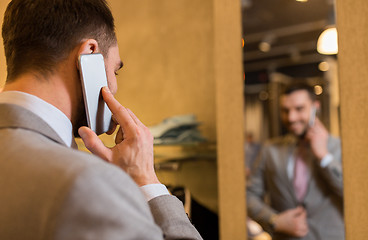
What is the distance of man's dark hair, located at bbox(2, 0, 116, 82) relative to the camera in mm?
484

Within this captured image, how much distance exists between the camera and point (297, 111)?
1493 mm

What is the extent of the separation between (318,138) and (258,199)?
0.34 meters

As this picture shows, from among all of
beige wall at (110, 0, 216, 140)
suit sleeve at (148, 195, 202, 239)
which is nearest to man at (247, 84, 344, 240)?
beige wall at (110, 0, 216, 140)

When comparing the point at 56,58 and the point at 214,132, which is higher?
the point at 56,58

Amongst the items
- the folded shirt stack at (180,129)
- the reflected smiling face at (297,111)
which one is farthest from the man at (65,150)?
the reflected smiling face at (297,111)

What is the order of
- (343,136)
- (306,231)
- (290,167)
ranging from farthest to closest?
(290,167), (306,231), (343,136)

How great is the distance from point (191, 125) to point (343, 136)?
0.54 m

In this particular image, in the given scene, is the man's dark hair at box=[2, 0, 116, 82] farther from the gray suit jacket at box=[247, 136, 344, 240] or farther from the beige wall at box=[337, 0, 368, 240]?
the gray suit jacket at box=[247, 136, 344, 240]

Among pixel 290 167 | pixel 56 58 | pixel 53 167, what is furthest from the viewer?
pixel 290 167

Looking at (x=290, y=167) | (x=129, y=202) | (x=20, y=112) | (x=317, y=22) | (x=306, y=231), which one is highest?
(x=317, y=22)

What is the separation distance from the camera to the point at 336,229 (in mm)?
988

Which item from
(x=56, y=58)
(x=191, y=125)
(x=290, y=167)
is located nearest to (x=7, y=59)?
(x=56, y=58)

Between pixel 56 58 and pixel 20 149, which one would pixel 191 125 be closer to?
pixel 56 58

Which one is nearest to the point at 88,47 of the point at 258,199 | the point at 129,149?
the point at 129,149
